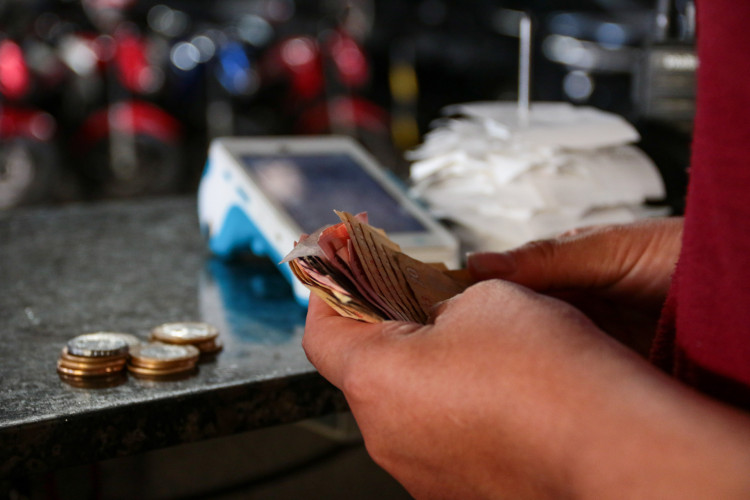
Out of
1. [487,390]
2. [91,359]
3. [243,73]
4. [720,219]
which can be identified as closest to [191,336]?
[91,359]

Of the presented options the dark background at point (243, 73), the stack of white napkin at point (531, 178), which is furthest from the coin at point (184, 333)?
the dark background at point (243, 73)

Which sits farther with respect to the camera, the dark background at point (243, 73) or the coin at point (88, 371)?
the dark background at point (243, 73)

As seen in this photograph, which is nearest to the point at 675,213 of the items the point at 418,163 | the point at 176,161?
the point at 418,163

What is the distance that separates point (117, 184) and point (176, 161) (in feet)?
1.47

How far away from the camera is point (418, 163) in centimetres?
133

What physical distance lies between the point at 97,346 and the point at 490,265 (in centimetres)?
41

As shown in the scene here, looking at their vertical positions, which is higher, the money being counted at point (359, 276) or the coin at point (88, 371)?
the money being counted at point (359, 276)

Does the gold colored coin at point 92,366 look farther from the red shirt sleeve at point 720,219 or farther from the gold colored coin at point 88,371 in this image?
the red shirt sleeve at point 720,219

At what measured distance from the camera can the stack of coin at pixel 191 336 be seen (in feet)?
2.72

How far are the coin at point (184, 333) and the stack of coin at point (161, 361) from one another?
33mm

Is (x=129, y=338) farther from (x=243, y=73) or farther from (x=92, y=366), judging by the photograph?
(x=243, y=73)

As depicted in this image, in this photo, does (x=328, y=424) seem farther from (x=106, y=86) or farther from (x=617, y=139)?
(x=106, y=86)

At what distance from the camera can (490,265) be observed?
73cm

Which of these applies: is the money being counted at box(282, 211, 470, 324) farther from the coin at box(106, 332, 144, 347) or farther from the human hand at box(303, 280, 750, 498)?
the coin at box(106, 332, 144, 347)
